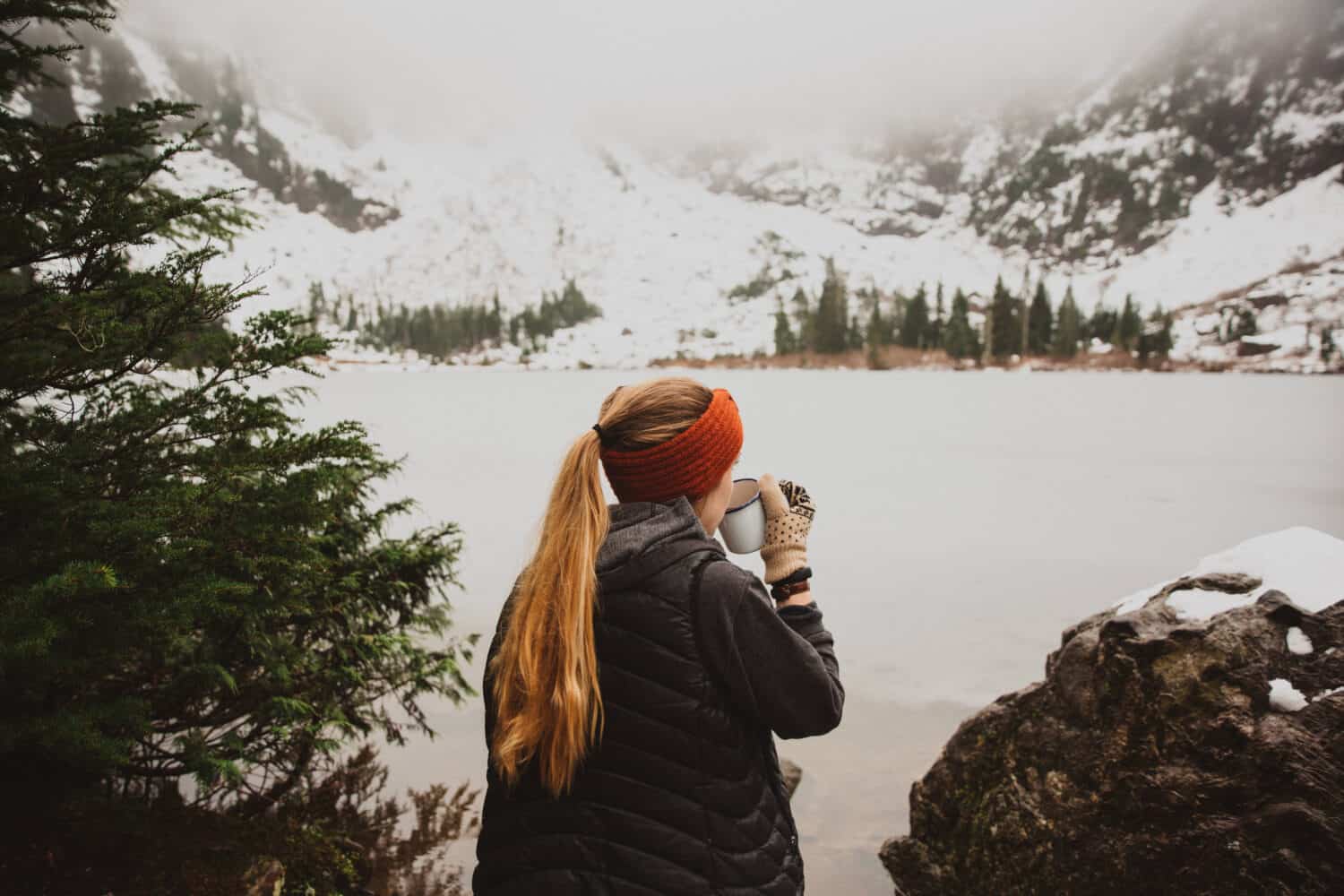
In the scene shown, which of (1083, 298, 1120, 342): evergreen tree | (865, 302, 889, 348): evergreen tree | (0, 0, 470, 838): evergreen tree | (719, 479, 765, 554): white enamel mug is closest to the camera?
(719, 479, 765, 554): white enamel mug

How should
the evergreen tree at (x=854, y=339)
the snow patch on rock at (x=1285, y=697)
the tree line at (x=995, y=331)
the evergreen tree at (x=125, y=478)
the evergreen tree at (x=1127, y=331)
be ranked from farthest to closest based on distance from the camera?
the evergreen tree at (x=854, y=339), the tree line at (x=995, y=331), the evergreen tree at (x=1127, y=331), the snow patch on rock at (x=1285, y=697), the evergreen tree at (x=125, y=478)

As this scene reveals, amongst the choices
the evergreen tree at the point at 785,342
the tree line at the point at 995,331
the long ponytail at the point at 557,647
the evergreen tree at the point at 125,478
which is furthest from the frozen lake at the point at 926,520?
the evergreen tree at the point at 785,342

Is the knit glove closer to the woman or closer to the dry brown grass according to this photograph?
the woman

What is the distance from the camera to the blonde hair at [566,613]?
59.0 inches

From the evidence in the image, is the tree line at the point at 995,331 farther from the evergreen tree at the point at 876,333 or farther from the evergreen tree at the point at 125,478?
the evergreen tree at the point at 125,478

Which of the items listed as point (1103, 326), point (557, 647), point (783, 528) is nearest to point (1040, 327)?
point (1103, 326)

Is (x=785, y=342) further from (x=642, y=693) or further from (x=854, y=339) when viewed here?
(x=642, y=693)

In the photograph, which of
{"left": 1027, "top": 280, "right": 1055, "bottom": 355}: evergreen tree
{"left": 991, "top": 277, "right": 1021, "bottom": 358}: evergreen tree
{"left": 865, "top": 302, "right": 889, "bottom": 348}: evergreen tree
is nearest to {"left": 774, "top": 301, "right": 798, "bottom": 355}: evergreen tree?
{"left": 865, "top": 302, "right": 889, "bottom": 348}: evergreen tree

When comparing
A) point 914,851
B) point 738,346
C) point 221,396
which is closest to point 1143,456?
point 914,851

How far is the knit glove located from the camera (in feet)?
5.86

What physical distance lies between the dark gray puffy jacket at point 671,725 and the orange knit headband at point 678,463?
0.23 ft

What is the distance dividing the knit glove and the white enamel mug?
2cm

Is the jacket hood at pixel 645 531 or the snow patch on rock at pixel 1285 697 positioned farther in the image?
the snow patch on rock at pixel 1285 697

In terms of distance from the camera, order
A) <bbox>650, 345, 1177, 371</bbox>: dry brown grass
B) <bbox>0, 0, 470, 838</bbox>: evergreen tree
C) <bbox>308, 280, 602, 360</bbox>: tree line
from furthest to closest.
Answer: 1. <bbox>308, 280, 602, 360</bbox>: tree line
2. <bbox>650, 345, 1177, 371</bbox>: dry brown grass
3. <bbox>0, 0, 470, 838</bbox>: evergreen tree
